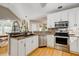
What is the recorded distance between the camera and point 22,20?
1560 mm

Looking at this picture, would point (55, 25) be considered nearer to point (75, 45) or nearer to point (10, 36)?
point (75, 45)

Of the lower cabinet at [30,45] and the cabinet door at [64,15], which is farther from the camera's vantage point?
the cabinet door at [64,15]

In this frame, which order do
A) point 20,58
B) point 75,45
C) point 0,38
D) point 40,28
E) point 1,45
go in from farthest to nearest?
point 75,45 → point 40,28 → point 1,45 → point 0,38 → point 20,58

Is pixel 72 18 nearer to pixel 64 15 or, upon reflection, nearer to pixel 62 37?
pixel 64 15

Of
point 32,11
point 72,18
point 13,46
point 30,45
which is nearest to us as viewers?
point 13,46

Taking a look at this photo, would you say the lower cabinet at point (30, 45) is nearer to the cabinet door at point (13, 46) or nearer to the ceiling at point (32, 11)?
the cabinet door at point (13, 46)

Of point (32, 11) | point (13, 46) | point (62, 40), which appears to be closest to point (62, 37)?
point (62, 40)

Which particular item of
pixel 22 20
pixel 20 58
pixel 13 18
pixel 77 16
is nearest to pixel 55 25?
pixel 77 16

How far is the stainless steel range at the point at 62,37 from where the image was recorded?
221 centimetres

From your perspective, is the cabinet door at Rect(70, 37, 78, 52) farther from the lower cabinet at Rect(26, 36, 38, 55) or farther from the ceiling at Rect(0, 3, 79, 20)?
the lower cabinet at Rect(26, 36, 38, 55)

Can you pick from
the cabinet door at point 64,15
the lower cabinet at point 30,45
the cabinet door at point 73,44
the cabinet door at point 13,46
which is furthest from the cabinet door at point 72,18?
the cabinet door at point 13,46

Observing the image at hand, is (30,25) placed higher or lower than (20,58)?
higher

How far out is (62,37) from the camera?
2.33 metres

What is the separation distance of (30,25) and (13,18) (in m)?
0.35
